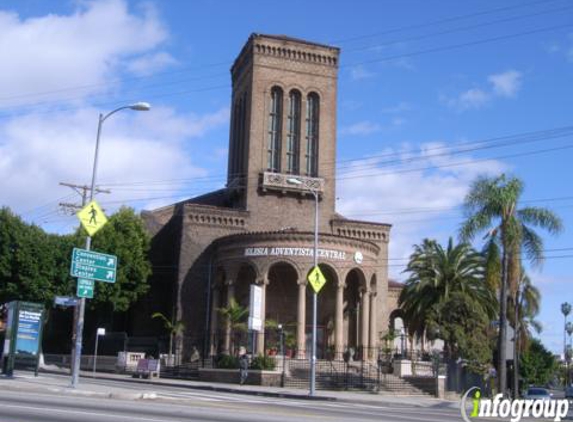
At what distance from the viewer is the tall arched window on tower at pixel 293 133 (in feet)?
183

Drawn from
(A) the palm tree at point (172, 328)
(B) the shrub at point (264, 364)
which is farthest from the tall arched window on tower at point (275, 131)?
(B) the shrub at point (264, 364)

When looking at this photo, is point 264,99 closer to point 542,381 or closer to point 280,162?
point 280,162

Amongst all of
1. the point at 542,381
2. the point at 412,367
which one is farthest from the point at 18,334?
the point at 542,381

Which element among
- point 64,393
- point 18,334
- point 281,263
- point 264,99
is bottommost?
point 64,393

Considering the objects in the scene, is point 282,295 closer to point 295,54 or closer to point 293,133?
point 293,133

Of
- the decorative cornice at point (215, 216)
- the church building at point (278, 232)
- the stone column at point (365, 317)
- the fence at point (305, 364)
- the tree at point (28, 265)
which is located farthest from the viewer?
the decorative cornice at point (215, 216)

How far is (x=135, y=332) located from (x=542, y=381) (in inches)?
1924

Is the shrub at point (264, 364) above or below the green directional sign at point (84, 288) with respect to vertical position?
below

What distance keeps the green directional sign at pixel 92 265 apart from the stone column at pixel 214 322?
22083 mm

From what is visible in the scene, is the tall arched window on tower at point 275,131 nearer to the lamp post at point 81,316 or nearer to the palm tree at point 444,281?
the palm tree at point 444,281

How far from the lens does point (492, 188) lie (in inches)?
1363

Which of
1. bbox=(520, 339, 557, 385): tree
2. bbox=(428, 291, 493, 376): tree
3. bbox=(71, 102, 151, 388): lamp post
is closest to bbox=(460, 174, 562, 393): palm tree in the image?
bbox=(428, 291, 493, 376): tree

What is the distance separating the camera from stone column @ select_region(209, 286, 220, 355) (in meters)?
47.8

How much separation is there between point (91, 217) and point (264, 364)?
58.4 feet
